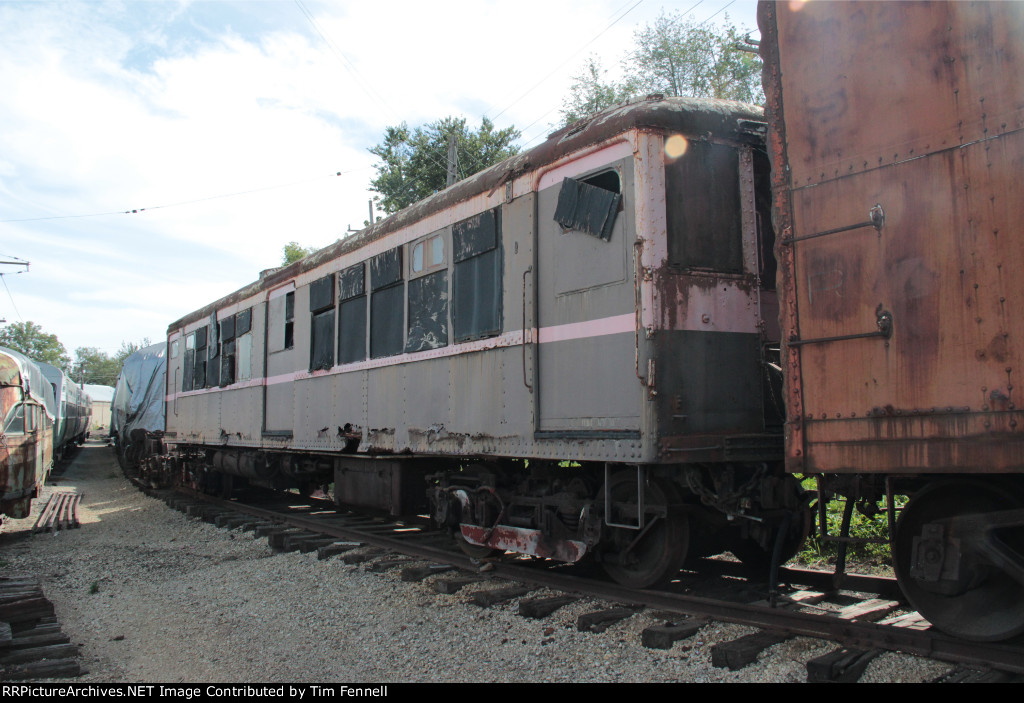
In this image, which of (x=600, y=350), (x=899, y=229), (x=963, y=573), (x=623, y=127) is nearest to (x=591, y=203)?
(x=623, y=127)

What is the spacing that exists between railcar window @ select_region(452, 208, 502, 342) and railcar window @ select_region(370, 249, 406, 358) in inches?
41.1

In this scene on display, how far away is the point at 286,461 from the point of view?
1046cm

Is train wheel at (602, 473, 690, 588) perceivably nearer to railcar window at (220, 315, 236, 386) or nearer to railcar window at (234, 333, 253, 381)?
railcar window at (234, 333, 253, 381)

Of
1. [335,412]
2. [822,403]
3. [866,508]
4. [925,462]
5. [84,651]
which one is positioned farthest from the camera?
[335,412]

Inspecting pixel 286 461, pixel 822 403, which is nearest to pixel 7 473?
pixel 286 461

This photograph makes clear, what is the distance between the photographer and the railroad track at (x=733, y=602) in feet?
11.5

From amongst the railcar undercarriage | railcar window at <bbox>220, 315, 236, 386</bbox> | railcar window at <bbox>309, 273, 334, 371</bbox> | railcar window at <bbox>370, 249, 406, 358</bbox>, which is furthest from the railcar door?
railcar window at <bbox>220, 315, 236, 386</bbox>

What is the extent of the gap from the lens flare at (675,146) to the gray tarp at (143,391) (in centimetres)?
1608

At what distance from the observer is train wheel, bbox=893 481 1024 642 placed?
11.3ft

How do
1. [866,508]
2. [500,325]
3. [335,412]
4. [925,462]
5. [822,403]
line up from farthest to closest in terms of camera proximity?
1. [335,412]
2. [500,325]
3. [866,508]
4. [822,403]
5. [925,462]

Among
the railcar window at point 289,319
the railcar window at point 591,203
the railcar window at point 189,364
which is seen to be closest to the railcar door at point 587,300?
the railcar window at point 591,203

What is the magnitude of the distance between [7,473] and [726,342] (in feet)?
26.8

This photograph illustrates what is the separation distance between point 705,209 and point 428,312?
9.32 feet
